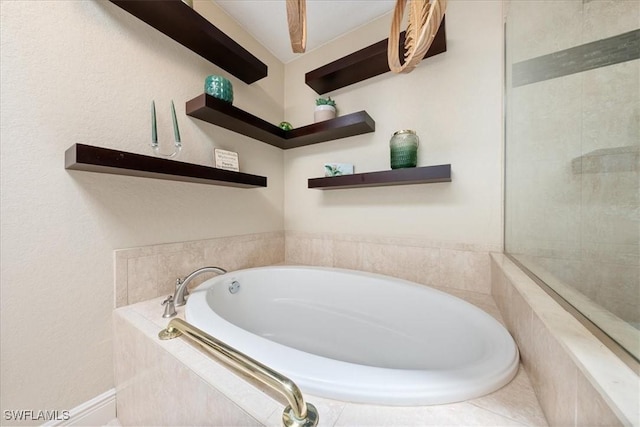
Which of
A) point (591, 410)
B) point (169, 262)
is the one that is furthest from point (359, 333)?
point (169, 262)

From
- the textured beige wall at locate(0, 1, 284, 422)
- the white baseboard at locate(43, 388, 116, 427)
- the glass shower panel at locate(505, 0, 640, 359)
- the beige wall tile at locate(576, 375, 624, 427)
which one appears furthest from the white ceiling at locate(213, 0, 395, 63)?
the white baseboard at locate(43, 388, 116, 427)

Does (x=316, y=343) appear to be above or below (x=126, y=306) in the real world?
below

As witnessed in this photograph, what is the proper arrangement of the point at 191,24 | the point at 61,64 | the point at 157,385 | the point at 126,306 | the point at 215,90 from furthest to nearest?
the point at 215,90 → the point at 191,24 → the point at 126,306 → the point at 61,64 → the point at 157,385

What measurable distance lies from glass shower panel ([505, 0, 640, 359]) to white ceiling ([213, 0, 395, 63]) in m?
0.87

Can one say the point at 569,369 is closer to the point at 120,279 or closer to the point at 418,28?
the point at 418,28

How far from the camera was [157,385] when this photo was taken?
721 mm

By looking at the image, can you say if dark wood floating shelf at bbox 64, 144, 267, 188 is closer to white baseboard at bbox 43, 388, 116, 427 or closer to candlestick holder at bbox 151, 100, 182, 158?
candlestick holder at bbox 151, 100, 182, 158

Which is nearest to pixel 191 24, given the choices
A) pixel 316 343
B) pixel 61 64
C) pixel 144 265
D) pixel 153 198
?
pixel 61 64

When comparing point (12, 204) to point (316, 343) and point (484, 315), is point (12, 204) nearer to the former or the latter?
point (316, 343)

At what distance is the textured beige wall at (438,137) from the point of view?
3.87 ft

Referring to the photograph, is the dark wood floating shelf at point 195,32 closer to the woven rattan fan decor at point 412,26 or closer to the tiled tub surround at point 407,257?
the woven rattan fan decor at point 412,26

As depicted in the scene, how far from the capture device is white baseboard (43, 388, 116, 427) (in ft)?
2.79

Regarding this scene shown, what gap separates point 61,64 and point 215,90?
59 cm

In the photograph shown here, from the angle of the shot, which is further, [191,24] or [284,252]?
[284,252]
